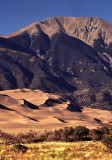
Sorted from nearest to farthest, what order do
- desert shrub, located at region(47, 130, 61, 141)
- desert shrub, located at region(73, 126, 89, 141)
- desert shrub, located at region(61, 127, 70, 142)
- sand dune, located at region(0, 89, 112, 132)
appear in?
desert shrub, located at region(61, 127, 70, 142) < desert shrub, located at region(47, 130, 61, 141) < desert shrub, located at region(73, 126, 89, 141) < sand dune, located at region(0, 89, 112, 132)

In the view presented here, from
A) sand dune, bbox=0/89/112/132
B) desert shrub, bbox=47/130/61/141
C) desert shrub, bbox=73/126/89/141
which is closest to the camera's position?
desert shrub, bbox=47/130/61/141

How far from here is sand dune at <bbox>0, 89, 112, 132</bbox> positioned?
73931mm

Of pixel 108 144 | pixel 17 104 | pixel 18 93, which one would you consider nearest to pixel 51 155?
pixel 108 144

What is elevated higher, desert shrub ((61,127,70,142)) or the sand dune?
Answer: the sand dune

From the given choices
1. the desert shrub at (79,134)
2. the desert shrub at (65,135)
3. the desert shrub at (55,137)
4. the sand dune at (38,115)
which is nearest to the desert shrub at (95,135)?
the desert shrub at (79,134)

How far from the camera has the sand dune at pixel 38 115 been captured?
7393 centimetres

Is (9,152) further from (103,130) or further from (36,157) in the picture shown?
(103,130)

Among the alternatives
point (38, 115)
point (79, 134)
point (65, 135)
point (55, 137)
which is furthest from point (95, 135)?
point (38, 115)

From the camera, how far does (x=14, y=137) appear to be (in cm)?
4328


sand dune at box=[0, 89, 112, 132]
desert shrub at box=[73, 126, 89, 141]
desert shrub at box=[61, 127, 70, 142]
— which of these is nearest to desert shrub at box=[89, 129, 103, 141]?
desert shrub at box=[73, 126, 89, 141]

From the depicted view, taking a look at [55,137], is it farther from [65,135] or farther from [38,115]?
[38,115]

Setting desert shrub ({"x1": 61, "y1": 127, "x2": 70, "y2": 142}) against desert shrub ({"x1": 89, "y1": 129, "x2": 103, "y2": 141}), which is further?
desert shrub ({"x1": 89, "y1": 129, "x2": 103, "y2": 141})

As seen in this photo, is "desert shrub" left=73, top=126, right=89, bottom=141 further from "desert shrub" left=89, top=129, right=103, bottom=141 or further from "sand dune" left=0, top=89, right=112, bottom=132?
"sand dune" left=0, top=89, right=112, bottom=132

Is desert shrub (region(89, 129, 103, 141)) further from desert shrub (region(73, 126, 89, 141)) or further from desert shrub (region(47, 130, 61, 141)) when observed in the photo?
desert shrub (region(47, 130, 61, 141))
